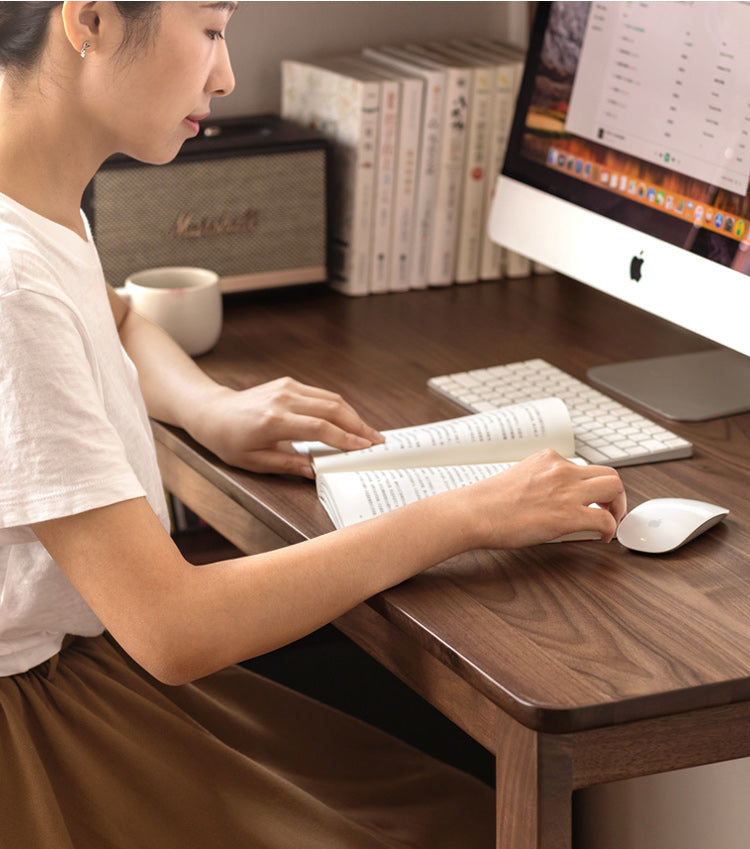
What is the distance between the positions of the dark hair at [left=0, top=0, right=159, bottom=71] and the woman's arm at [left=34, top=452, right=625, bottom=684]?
345 millimetres

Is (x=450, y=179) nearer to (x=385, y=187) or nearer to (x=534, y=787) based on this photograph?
(x=385, y=187)

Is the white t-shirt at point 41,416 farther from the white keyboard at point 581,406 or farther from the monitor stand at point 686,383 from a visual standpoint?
the monitor stand at point 686,383

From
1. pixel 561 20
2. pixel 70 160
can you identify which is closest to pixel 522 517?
pixel 70 160

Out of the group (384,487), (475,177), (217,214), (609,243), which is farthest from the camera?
(475,177)

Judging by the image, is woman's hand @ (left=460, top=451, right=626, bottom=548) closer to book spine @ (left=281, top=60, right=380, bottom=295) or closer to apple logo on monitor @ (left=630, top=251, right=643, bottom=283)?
apple logo on monitor @ (left=630, top=251, right=643, bottom=283)

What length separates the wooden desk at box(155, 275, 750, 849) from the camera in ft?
2.60

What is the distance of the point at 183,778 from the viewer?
3.28 feet

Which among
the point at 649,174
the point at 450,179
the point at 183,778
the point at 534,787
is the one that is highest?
the point at 649,174

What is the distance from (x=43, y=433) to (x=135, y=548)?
0.32 feet

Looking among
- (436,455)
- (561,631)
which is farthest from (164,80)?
(561,631)

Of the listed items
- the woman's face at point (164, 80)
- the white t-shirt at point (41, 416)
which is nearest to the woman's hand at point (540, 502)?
the white t-shirt at point (41, 416)

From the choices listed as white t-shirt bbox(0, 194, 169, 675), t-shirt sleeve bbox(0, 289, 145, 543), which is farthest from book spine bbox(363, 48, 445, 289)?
t-shirt sleeve bbox(0, 289, 145, 543)

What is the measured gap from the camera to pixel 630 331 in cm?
157

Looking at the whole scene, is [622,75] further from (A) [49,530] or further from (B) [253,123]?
(A) [49,530]
